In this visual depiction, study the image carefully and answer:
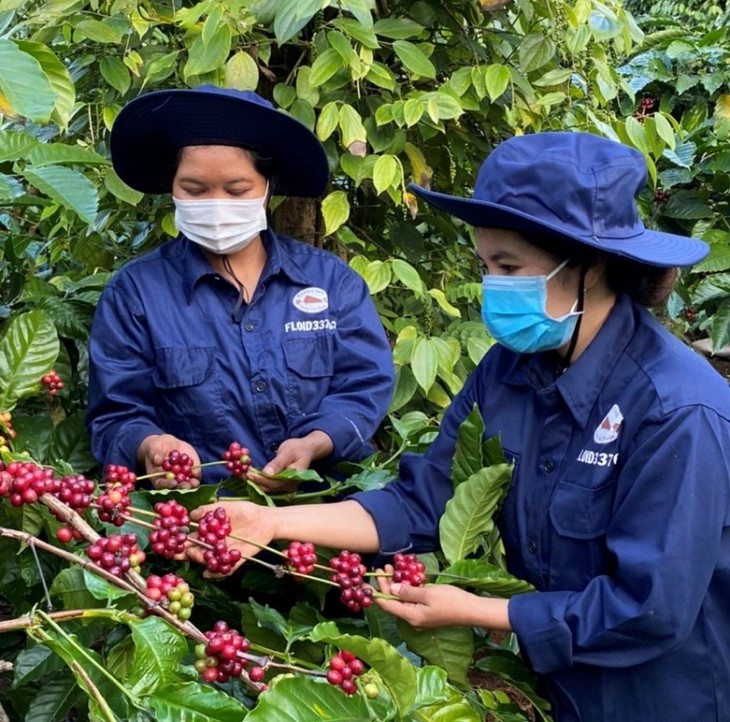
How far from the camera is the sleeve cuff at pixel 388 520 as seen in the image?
4.70 feet

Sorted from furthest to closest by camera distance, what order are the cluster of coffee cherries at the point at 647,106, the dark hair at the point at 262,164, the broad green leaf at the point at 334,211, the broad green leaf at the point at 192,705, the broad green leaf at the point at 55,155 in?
the cluster of coffee cherries at the point at 647,106
the broad green leaf at the point at 334,211
the dark hair at the point at 262,164
the broad green leaf at the point at 55,155
the broad green leaf at the point at 192,705

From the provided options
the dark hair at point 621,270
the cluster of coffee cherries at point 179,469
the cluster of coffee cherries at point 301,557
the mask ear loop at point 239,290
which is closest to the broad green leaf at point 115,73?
the mask ear loop at point 239,290

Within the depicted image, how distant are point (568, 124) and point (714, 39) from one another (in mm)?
1691

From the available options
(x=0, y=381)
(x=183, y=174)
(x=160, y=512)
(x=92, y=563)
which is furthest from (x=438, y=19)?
(x=92, y=563)

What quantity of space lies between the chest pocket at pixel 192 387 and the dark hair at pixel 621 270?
67cm

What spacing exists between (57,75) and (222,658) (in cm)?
88

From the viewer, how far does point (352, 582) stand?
122 centimetres

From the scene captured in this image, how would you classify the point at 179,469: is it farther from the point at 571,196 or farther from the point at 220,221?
the point at 571,196

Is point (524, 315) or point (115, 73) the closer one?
point (524, 315)

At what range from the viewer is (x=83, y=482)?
107cm

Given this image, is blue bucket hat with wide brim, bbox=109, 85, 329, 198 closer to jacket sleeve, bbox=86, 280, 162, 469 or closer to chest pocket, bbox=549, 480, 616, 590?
jacket sleeve, bbox=86, 280, 162, 469

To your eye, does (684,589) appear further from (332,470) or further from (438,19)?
(438,19)

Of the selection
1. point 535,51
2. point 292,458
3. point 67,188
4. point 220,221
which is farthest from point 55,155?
point 535,51

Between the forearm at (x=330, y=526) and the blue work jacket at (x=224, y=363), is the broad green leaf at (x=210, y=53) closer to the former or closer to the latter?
the blue work jacket at (x=224, y=363)
